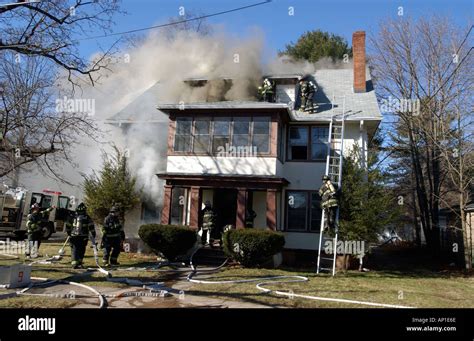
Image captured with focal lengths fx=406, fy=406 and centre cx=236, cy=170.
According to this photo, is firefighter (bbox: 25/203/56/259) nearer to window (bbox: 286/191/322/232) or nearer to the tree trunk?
window (bbox: 286/191/322/232)

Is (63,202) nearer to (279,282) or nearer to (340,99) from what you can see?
(340,99)

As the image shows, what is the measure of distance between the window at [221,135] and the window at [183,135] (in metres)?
1.05

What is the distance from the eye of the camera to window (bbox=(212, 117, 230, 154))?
52.6ft

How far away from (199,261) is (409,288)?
695cm

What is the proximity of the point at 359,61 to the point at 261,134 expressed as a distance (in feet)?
20.9

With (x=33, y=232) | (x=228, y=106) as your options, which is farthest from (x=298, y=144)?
(x=33, y=232)

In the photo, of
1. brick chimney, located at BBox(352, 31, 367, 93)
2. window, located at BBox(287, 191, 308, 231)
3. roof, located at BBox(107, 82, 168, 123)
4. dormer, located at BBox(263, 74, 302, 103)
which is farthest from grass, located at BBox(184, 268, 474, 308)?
roof, located at BBox(107, 82, 168, 123)

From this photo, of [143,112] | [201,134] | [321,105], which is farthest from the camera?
[143,112]

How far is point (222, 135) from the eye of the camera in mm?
16141

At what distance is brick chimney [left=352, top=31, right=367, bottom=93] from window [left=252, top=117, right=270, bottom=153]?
17.3 feet

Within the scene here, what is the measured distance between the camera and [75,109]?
14305 mm

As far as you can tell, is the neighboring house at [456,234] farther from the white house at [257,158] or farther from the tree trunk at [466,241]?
the white house at [257,158]

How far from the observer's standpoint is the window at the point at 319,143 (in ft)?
54.8
